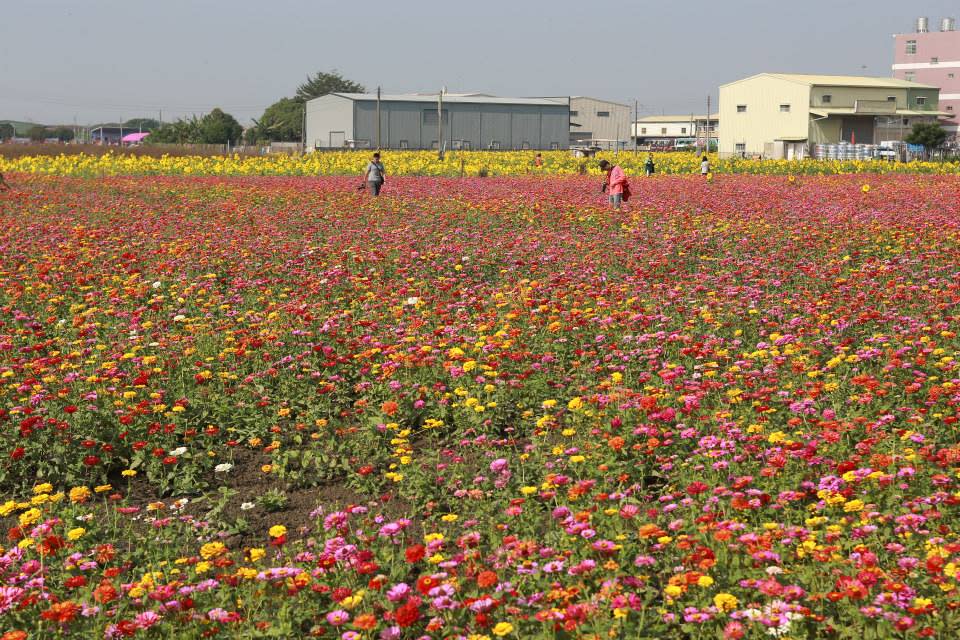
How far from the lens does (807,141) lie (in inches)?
2835

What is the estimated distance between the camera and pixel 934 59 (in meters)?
100

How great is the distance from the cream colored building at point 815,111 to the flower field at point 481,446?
64362 millimetres

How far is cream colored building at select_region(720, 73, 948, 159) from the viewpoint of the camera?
71.8m

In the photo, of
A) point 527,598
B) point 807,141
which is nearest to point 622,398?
point 527,598

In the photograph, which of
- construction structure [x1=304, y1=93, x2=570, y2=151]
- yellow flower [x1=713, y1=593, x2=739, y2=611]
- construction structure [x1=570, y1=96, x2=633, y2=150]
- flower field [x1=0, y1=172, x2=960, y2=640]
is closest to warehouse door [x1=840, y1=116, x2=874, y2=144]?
construction structure [x1=304, y1=93, x2=570, y2=151]

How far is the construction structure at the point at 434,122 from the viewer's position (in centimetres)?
7625

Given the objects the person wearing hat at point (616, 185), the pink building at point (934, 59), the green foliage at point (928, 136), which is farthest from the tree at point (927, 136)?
the person wearing hat at point (616, 185)

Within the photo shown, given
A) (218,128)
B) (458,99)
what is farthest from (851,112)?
(218,128)

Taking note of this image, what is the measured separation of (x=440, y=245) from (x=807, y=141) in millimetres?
64985

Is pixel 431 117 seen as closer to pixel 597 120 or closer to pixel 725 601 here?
pixel 597 120

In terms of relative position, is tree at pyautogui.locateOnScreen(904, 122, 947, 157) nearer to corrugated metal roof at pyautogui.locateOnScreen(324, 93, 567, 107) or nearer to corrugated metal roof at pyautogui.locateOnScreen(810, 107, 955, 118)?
corrugated metal roof at pyautogui.locateOnScreen(810, 107, 955, 118)

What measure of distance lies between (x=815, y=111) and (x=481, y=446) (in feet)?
236

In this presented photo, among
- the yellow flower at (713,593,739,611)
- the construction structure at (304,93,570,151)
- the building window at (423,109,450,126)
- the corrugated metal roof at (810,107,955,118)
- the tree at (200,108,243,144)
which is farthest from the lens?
the tree at (200,108,243,144)

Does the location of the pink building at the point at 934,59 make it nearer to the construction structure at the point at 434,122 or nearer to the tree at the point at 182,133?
the construction structure at the point at 434,122
